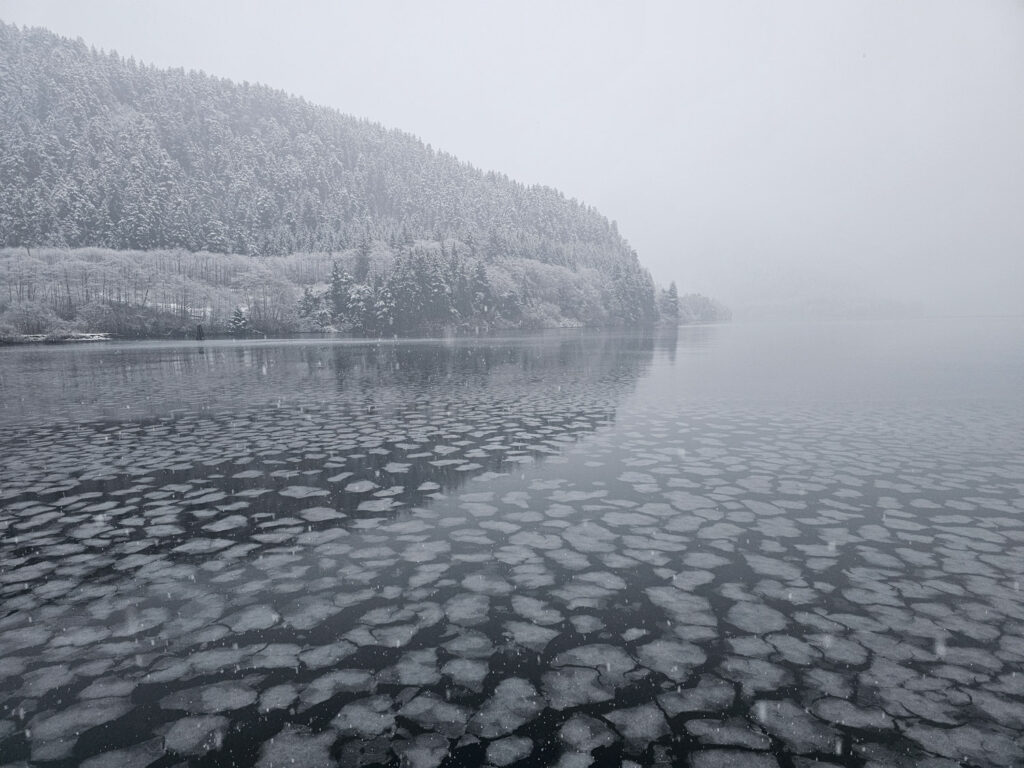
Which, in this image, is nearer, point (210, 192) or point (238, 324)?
point (238, 324)

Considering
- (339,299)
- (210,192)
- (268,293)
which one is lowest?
(339,299)

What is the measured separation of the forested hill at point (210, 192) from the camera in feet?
416

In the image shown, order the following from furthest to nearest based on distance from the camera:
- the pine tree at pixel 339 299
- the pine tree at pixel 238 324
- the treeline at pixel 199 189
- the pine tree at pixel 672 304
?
the pine tree at pixel 672 304 < the treeline at pixel 199 189 < the pine tree at pixel 339 299 < the pine tree at pixel 238 324

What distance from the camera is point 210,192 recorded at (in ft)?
540

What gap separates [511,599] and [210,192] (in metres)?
189

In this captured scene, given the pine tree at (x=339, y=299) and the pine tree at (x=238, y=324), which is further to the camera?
the pine tree at (x=339, y=299)

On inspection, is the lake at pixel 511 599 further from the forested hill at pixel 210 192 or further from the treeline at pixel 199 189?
the treeline at pixel 199 189

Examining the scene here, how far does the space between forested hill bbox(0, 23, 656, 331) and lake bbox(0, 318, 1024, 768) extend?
4364 inches

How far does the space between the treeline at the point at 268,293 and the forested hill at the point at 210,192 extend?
7.00 meters

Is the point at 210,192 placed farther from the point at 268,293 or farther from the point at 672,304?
the point at 672,304

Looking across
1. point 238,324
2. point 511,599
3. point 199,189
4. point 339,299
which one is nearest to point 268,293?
point 339,299

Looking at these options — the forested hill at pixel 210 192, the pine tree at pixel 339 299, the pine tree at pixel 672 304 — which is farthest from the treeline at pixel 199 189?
the pine tree at pixel 339 299

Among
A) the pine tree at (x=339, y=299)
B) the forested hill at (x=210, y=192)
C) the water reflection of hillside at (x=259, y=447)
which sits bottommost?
the water reflection of hillside at (x=259, y=447)

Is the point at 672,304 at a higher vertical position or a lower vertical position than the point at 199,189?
lower
